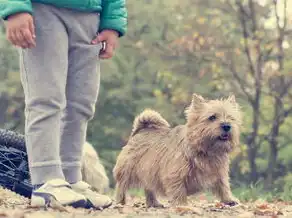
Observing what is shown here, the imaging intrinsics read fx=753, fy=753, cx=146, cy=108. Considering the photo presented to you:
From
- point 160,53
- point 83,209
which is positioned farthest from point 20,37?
point 160,53

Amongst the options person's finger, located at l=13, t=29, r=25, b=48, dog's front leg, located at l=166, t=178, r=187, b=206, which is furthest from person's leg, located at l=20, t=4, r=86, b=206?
dog's front leg, located at l=166, t=178, r=187, b=206

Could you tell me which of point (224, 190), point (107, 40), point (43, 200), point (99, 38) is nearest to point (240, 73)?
point (224, 190)

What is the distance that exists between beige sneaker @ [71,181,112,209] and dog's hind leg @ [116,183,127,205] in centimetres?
118

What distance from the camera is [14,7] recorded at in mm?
4754

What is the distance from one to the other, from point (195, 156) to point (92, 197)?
1.12 metres

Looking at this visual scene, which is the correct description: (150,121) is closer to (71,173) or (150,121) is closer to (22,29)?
(71,173)

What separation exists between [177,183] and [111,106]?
1481 centimetres

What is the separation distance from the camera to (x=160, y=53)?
54.5 feet

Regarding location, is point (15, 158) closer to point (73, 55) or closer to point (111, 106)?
point (73, 55)

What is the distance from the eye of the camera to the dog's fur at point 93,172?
9.92m

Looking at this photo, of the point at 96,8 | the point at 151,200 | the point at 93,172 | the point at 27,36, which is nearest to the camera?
the point at 27,36

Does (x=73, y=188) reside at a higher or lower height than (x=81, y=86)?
lower

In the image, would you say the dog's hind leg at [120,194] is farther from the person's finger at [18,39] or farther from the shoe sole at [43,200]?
the person's finger at [18,39]

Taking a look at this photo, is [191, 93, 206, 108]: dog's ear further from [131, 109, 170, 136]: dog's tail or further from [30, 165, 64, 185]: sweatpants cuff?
[30, 165, 64, 185]: sweatpants cuff
